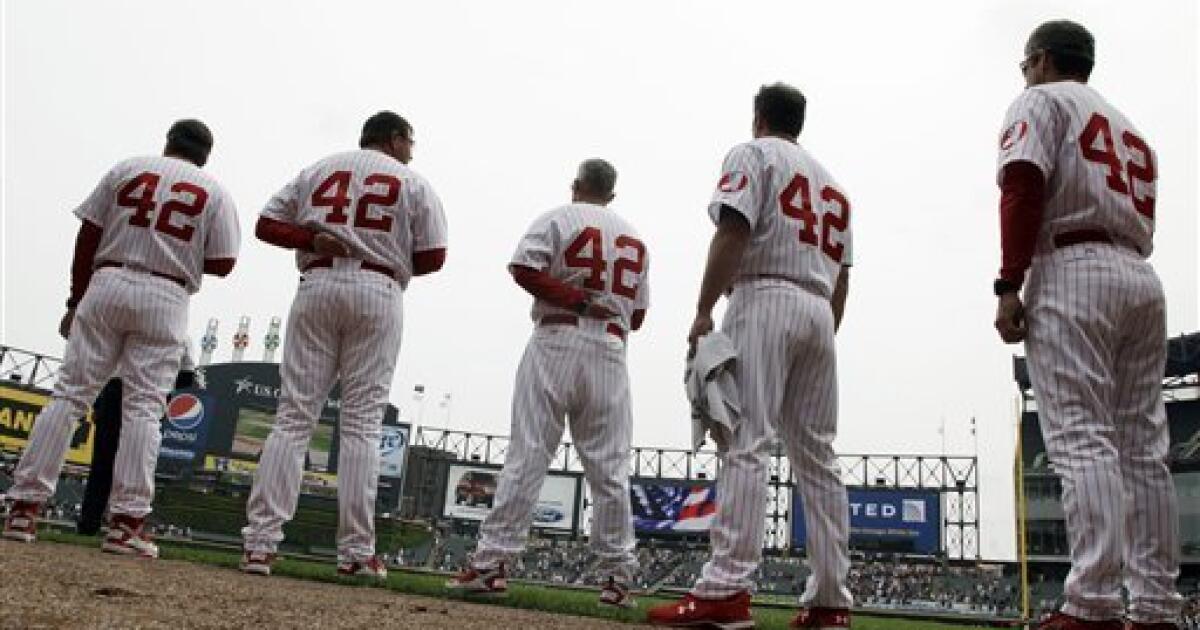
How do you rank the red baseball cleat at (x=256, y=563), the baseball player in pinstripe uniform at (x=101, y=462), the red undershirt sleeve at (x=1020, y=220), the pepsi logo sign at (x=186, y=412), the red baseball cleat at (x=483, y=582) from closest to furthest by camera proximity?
the red undershirt sleeve at (x=1020, y=220)
the red baseball cleat at (x=256, y=563)
the red baseball cleat at (x=483, y=582)
the baseball player in pinstripe uniform at (x=101, y=462)
the pepsi logo sign at (x=186, y=412)

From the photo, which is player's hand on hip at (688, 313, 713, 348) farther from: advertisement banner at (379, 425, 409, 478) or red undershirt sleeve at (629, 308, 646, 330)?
advertisement banner at (379, 425, 409, 478)

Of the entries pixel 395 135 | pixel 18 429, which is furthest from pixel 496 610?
pixel 18 429

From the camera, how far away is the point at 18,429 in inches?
1238

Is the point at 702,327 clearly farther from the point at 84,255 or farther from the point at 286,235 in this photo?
the point at 84,255

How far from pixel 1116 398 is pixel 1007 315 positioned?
1.56 ft

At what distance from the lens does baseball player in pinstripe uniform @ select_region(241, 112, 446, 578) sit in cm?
403

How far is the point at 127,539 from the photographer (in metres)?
3.93

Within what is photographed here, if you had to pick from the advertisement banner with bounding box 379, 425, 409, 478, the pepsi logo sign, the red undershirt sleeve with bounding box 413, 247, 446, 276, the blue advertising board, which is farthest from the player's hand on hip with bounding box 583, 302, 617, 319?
the blue advertising board

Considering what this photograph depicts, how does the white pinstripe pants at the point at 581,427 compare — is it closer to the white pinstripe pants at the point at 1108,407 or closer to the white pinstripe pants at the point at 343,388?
the white pinstripe pants at the point at 343,388

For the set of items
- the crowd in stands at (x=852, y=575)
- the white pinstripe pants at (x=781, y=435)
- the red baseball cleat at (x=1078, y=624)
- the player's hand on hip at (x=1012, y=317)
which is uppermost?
the player's hand on hip at (x=1012, y=317)

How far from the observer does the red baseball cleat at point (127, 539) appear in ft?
12.7

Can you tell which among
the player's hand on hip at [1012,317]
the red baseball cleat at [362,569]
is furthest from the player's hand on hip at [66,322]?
the player's hand on hip at [1012,317]

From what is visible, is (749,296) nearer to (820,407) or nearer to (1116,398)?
(820,407)

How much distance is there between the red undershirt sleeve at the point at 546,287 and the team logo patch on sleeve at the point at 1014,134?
2048 mm
